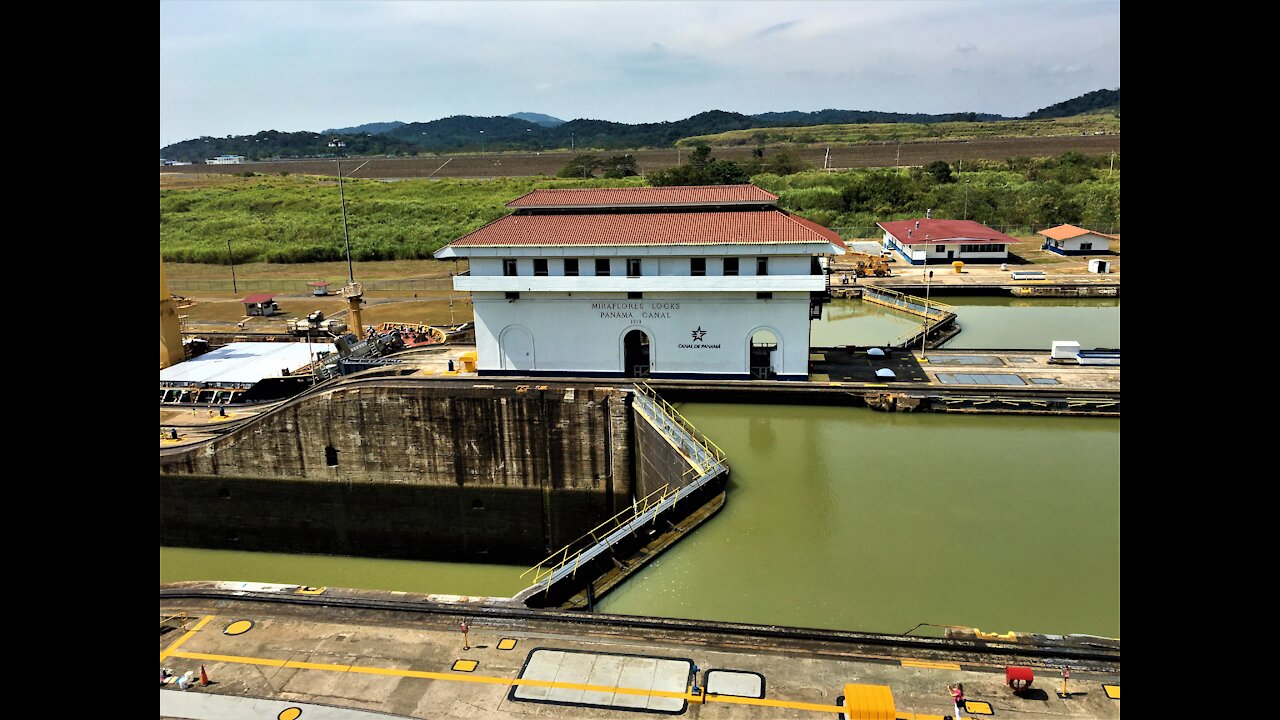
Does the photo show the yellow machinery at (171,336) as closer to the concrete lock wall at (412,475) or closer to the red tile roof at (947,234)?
the concrete lock wall at (412,475)

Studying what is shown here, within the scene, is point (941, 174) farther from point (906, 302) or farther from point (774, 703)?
point (774, 703)

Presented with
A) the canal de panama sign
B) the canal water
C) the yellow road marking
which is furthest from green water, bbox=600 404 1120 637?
the yellow road marking

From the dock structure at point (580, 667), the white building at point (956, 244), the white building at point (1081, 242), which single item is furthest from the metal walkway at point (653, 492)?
the white building at point (1081, 242)

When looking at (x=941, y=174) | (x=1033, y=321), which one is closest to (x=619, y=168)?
(x=941, y=174)

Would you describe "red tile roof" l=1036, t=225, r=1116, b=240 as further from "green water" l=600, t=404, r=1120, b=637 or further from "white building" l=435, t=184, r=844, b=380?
"white building" l=435, t=184, r=844, b=380

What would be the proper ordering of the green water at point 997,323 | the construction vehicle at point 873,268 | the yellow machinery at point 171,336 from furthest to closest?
the construction vehicle at point 873,268 < the green water at point 997,323 < the yellow machinery at point 171,336

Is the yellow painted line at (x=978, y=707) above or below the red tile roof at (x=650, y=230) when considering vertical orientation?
below
